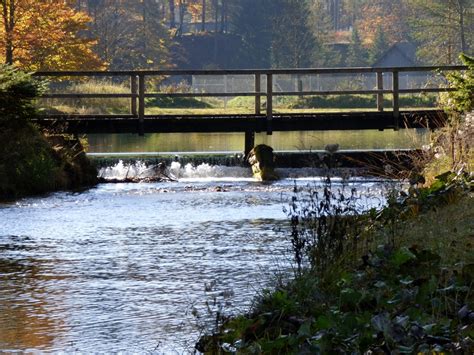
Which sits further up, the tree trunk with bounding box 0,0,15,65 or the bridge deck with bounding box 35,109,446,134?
the tree trunk with bounding box 0,0,15,65

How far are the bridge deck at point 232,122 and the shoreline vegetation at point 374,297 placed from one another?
42.4 ft

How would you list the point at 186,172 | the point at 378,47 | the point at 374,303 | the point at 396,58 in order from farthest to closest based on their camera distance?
the point at 378,47, the point at 396,58, the point at 186,172, the point at 374,303

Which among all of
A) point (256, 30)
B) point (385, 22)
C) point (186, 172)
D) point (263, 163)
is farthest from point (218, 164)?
point (385, 22)

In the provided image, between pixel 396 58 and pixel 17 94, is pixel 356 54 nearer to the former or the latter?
pixel 396 58

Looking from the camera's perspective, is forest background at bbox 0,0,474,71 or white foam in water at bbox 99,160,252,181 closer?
white foam in water at bbox 99,160,252,181

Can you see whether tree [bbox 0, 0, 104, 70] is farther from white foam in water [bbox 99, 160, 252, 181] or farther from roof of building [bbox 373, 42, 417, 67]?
roof of building [bbox 373, 42, 417, 67]

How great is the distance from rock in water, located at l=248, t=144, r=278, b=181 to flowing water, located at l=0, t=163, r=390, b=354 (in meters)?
2.98

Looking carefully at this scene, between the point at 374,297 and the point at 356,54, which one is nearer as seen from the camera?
the point at 374,297

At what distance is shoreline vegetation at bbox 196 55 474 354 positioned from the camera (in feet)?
19.9

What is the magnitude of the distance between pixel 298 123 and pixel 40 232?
10560 mm

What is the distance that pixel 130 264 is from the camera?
11438 mm

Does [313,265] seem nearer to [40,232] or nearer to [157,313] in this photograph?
[157,313]

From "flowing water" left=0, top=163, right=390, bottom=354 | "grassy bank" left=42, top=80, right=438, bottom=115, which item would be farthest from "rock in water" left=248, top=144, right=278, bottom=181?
"grassy bank" left=42, top=80, right=438, bottom=115

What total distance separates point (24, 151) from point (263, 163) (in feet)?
18.7
